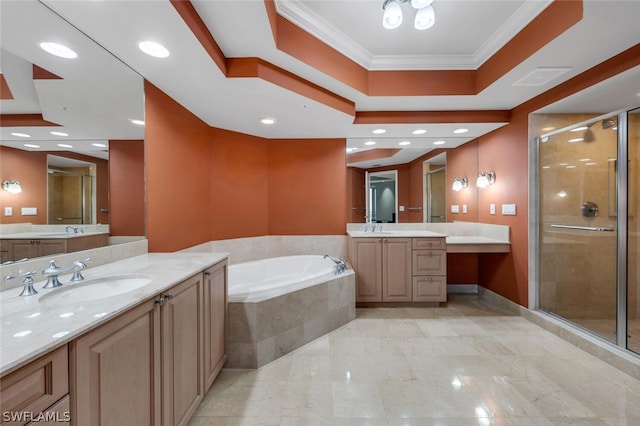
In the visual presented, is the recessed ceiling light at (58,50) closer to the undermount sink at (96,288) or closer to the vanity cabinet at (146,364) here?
the undermount sink at (96,288)

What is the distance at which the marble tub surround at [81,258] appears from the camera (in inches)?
46.8

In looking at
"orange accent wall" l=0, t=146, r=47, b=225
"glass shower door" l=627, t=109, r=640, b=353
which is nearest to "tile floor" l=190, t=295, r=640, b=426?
"glass shower door" l=627, t=109, r=640, b=353

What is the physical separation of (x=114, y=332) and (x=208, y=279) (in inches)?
28.8

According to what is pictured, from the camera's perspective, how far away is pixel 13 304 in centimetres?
Result: 100

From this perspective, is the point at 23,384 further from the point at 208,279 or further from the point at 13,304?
the point at 208,279

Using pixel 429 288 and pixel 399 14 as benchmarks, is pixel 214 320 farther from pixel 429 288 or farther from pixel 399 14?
pixel 429 288

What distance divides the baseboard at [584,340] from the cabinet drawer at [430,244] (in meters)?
1.03

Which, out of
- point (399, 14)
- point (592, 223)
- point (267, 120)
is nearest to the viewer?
point (399, 14)

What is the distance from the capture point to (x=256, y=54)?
1927 millimetres

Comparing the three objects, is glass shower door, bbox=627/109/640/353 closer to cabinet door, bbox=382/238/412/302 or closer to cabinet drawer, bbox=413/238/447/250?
cabinet drawer, bbox=413/238/447/250

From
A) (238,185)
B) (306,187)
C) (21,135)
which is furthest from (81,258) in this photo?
(306,187)

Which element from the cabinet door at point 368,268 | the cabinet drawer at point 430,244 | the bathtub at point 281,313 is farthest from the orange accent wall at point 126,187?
the cabinet drawer at point 430,244

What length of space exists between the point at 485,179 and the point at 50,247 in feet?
13.6

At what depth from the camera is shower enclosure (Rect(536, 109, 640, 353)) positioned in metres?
2.15
